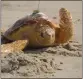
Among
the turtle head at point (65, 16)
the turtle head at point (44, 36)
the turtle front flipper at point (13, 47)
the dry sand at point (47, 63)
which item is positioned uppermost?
the turtle head at point (65, 16)

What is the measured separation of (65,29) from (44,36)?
0.46 m

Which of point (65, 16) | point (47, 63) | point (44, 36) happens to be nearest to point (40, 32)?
point (44, 36)

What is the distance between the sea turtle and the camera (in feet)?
17.8

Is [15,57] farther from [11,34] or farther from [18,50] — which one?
[11,34]

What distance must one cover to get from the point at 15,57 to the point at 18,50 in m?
0.55

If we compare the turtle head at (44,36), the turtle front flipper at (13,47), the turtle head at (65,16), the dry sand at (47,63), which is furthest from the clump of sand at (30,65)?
the turtle head at (65,16)

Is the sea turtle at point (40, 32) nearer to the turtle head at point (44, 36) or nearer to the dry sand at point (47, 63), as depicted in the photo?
the turtle head at point (44, 36)

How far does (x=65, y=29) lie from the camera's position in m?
5.69

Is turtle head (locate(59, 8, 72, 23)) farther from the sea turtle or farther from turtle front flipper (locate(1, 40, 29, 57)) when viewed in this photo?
turtle front flipper (locate(1, 40, 29, 57))

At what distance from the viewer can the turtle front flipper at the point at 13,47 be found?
4.91 meters

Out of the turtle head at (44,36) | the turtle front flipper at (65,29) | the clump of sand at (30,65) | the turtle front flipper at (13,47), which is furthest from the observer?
the turtle front flipper at (65,29)

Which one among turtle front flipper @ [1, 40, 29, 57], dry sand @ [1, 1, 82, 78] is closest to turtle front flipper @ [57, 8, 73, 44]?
dry sand @ [1, 1, 82, 78]

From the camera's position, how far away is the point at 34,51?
537 centimetres

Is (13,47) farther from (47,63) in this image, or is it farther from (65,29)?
(65,29)
